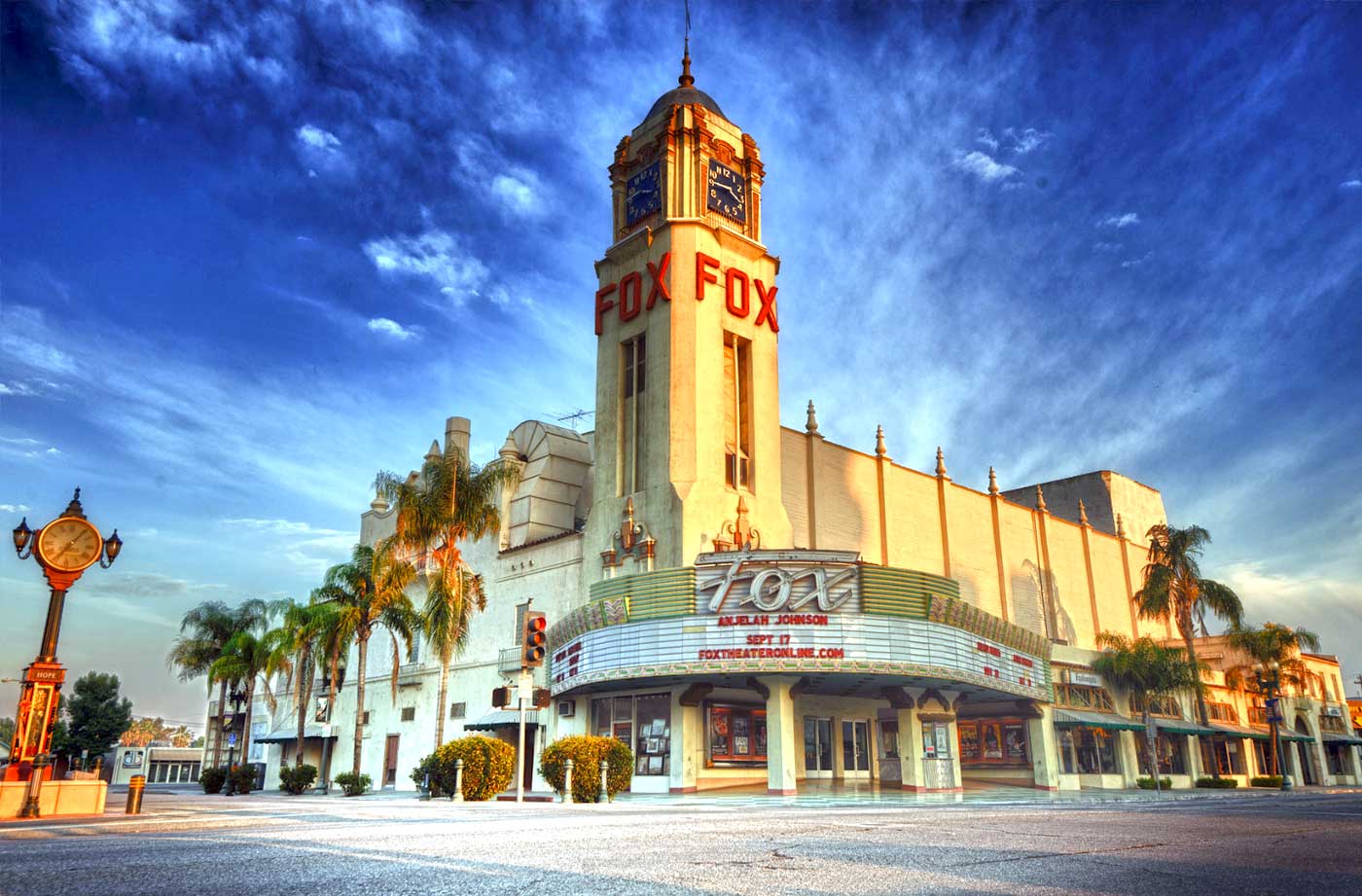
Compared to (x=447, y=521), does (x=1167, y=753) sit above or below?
below

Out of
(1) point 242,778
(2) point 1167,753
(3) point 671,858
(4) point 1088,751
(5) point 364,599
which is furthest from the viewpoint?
(2) point 1167,753

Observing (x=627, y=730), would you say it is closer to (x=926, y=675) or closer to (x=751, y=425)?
(x=926, y=675)

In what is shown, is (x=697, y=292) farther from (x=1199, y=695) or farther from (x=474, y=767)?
(x=1199, y=695)

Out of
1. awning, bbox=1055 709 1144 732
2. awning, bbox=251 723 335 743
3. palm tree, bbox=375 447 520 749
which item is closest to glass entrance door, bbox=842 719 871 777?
awning, bbox=1055 709 1144 732

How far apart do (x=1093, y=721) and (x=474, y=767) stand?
109 ft

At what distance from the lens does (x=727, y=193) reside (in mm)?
47281

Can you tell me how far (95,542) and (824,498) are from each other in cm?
3514

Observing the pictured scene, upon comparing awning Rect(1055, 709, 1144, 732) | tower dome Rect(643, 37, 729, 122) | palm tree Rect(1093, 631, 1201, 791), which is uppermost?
tower dome Rect(643, 37, 729, 122)

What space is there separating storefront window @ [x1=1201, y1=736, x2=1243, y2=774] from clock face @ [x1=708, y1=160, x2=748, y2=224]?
40749 millimetres

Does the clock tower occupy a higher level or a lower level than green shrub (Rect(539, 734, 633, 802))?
higher

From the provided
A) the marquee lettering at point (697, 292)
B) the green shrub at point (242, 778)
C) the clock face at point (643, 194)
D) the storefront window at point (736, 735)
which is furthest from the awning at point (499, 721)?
the clock face at point (643, 194)

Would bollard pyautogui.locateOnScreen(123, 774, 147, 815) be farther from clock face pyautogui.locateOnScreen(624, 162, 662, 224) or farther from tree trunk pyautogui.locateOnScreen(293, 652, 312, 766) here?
clock face pyautogui.locateOnScreen(624, 162, 662, 224)

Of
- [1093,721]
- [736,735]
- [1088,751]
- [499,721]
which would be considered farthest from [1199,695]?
[499,721]

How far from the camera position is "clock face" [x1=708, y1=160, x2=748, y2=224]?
46656 mm
